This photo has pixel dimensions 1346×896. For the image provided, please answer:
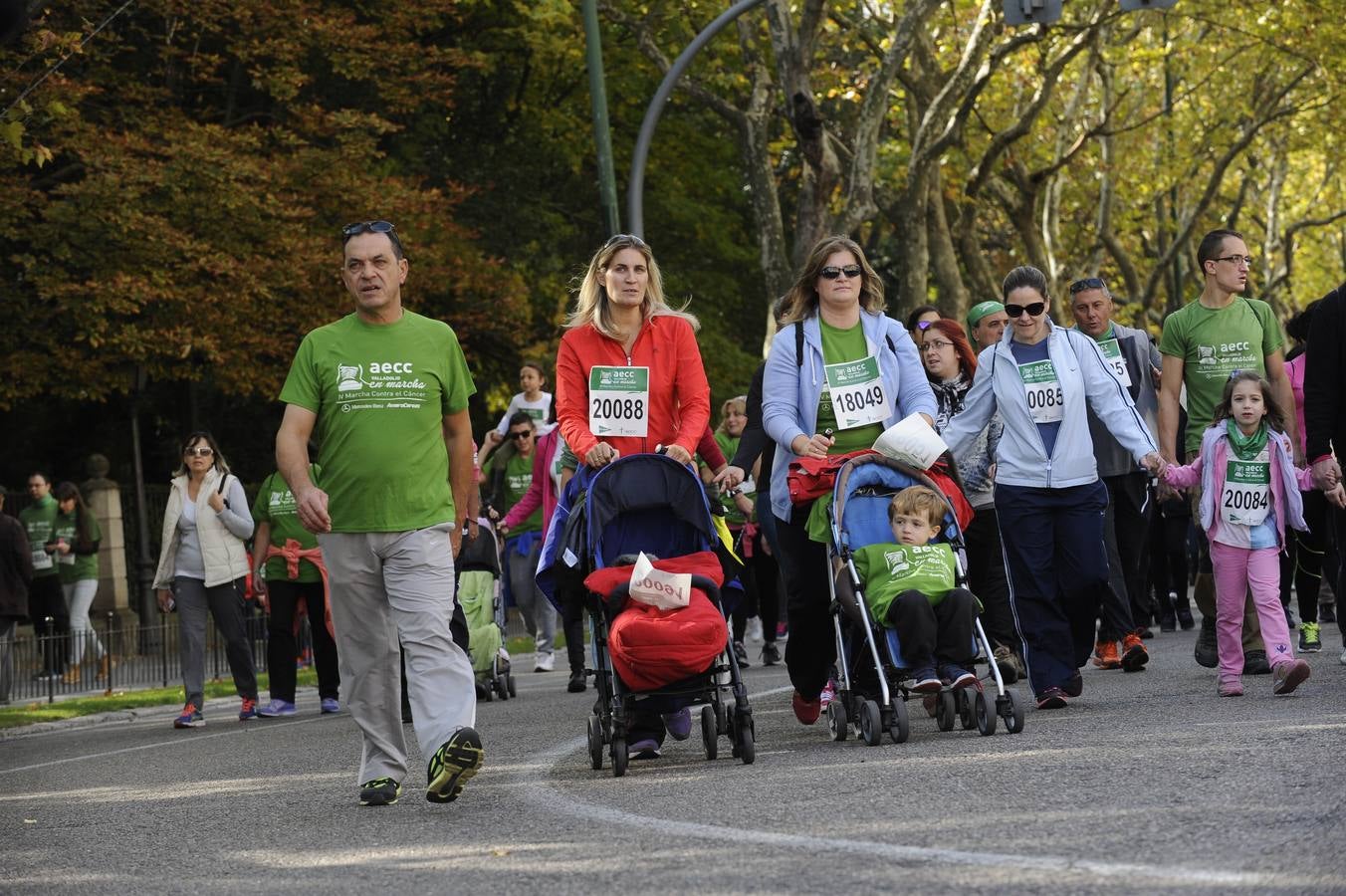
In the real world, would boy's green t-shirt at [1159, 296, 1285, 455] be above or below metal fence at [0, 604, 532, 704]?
above

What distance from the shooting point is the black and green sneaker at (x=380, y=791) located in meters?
8.55

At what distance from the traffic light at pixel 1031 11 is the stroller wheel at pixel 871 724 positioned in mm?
13586

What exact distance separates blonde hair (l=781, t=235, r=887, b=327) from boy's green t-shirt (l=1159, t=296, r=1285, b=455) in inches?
105

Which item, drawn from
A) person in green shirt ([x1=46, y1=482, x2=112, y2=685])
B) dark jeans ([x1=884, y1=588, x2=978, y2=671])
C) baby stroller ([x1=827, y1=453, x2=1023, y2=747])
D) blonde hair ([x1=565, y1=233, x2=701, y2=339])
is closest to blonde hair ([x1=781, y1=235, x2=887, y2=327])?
blonde hair ([x1=565, y1=233, x2=701, y2=339])

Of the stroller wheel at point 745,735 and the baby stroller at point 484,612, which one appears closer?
the stroller wheel at point 745,735

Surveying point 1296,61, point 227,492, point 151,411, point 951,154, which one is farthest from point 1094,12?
point 227,492

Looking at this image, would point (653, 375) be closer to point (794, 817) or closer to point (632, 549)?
point (632, 549)

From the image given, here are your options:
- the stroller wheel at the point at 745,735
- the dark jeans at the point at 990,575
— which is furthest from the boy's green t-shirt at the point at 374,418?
the dark jeans at the point at 990,575

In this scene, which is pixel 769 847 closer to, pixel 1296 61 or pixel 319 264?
pixel 319 264

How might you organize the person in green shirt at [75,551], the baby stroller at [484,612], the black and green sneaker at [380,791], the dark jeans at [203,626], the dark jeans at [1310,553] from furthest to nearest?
1. the person in green shirt at [75,551]
2. the dark jeans at [203,626]
3. the baby stroller at [484,612]
4. the dark jeans at [1310,553]
5. the black and green sneaker at [380,791]

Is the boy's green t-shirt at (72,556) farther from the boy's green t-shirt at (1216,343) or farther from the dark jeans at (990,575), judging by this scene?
the boy's green t-shirt at (1216,343)

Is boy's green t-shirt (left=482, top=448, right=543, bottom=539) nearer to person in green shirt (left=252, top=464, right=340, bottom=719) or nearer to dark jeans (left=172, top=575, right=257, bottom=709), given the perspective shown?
person in green shirt (left=252, top=464, right=340, bottom=719)

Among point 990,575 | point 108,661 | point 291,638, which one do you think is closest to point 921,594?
point 990,575

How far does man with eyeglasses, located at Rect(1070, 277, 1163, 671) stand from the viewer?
12945 mm
